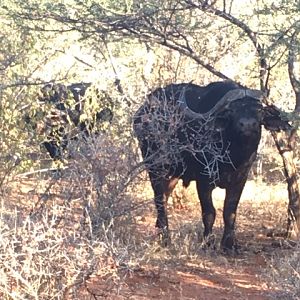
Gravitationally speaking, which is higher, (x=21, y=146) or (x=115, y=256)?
(x=21, y=146)

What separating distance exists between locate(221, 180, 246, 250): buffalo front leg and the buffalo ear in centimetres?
70

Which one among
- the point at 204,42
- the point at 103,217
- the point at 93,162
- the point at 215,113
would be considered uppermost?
the point at 204,42

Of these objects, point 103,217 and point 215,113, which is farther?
point 215,113

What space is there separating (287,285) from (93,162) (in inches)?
69.2

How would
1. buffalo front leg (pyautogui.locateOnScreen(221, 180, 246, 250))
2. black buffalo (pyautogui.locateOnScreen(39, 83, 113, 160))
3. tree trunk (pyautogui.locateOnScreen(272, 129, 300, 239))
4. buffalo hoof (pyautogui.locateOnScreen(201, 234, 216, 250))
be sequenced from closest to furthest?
buffalo hoof (pyautogui.locateOnScreen(201, 234, 216, 250)) < black buffalo (pyautogui.locateOnScreen(39, 83, 113, 160)) < buffalo front leg (pyautogui.locateOnScreen(221, 180, 246, 250)) < tree trunk (pyautogui.locateOnScreen(272, 129, 300, 239))

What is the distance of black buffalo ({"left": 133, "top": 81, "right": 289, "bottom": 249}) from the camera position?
8.35 meters

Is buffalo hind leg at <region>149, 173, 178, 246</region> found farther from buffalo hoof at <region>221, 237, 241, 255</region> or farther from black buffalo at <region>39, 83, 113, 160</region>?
black buffalo at <region>39, 83, 113, 160</region>

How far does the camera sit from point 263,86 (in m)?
9.32

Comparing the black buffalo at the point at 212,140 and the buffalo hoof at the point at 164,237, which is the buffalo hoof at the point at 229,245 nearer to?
the black buffalo at the point at 212,140

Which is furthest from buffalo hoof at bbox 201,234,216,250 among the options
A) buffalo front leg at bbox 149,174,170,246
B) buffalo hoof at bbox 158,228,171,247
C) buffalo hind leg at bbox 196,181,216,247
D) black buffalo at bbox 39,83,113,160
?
black buffalo at bbox 39,83,113,160

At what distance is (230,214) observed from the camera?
29.6ft

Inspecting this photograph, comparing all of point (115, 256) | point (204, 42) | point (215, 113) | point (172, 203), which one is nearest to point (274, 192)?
point (172, 203)

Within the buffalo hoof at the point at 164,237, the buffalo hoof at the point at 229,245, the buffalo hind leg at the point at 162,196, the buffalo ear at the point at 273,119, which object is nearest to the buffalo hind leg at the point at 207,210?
the buffalo hoof at the point at 229,245

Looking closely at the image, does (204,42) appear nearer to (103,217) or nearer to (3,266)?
(103,217)
